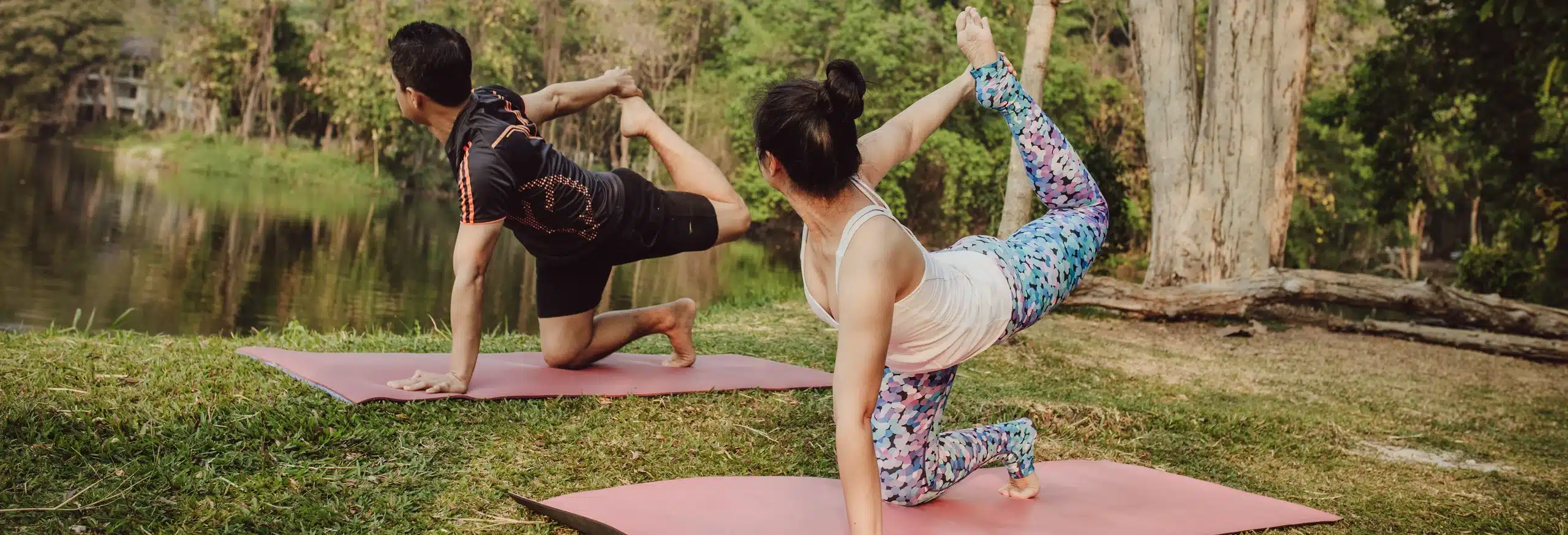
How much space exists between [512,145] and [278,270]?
11109 mm

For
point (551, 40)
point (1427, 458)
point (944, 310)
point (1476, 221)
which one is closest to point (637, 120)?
point (944, 310)

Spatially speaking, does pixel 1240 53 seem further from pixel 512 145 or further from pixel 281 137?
pixel 281 137

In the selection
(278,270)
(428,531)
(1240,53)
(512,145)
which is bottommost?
(278,270)

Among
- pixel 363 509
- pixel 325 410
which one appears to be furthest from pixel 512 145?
pixel 363 509

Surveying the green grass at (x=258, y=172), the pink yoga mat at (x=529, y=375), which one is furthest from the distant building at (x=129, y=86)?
the pink yoga mat at (x=529, y=375)

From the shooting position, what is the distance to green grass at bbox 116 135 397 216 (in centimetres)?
2683

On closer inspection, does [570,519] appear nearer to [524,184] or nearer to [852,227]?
[852,227]

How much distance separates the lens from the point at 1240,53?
986 centimetres

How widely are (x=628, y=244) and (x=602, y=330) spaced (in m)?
0.39

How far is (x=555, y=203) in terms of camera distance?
4.23 metres

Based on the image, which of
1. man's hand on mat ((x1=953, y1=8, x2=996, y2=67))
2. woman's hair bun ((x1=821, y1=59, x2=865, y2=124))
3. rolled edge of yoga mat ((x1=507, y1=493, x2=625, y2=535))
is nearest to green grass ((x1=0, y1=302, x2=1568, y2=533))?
rolled edge of yoga mat ((x1=507, y1=493, x2=625, y2=535))

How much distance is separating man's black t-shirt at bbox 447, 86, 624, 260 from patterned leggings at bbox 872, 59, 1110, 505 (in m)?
1.60

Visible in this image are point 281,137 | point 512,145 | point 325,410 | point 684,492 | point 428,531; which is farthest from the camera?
point 281,137

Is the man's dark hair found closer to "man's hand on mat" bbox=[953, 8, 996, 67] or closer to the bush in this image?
"man's hand on mat" bbox=[953, 8, 996, 67]
